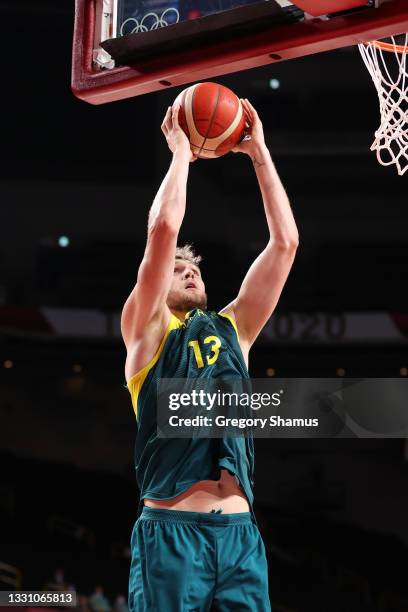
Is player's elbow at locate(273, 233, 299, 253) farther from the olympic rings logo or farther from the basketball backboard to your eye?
the olympic rings logo

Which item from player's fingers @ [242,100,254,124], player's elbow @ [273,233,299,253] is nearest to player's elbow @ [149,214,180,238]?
player's elbow @ [273,233,299,253]

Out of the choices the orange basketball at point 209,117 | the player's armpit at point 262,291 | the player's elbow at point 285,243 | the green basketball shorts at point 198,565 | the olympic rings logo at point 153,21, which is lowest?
the green basketball shorts at point 198,565

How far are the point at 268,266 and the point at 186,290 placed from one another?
29 cm

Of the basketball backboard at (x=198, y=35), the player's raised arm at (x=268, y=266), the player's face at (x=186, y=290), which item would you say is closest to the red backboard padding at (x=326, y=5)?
the basketball backboard at (x=198, y=35)

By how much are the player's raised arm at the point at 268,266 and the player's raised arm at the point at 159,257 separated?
0.28 m

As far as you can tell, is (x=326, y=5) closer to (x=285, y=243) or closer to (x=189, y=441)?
(x=285, y=243)

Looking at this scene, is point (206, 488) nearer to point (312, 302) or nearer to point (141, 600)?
point (141, 600)

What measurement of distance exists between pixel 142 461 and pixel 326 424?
5.11 m

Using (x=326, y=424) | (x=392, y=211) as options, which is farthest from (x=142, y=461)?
(x=392, y=211)

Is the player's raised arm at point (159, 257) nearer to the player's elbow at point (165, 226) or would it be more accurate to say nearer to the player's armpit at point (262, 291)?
the player's elbow at point (165, 226)

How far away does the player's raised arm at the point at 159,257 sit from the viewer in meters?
2.76

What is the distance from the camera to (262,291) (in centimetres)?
301

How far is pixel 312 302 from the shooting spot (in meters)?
8.67

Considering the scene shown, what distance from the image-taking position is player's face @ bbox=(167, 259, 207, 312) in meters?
3.03
